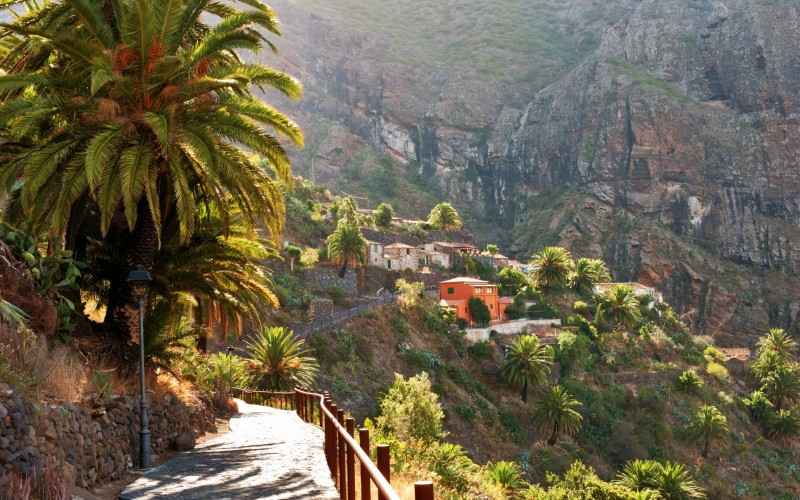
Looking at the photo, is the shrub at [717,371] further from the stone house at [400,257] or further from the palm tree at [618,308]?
the stone house at [400,257]

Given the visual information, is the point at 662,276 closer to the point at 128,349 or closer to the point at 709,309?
the point at 709,309

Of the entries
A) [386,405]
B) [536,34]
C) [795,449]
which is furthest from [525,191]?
[386,405]

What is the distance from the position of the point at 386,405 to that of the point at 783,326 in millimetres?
83412

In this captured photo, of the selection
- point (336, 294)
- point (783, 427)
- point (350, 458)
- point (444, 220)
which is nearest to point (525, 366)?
point (336, 294)

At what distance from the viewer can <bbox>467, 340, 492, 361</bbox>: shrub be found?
176ft

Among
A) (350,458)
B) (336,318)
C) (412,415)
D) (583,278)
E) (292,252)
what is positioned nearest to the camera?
(350,458)

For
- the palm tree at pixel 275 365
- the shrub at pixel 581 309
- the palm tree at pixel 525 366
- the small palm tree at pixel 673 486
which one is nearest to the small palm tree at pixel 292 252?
the palm tree at pixel 525 366

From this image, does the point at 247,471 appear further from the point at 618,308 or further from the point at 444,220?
the point at 444,220

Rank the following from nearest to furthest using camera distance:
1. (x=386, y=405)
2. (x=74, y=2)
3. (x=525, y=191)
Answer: (x=74, y=2) < (x=386, y=405) < (x=525, y=191)

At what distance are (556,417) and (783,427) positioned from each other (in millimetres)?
24905

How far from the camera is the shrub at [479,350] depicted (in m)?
53.5

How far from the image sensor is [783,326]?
96562 millimetres

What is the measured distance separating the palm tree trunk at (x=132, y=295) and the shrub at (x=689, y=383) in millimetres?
54696

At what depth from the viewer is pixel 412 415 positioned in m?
32.0
